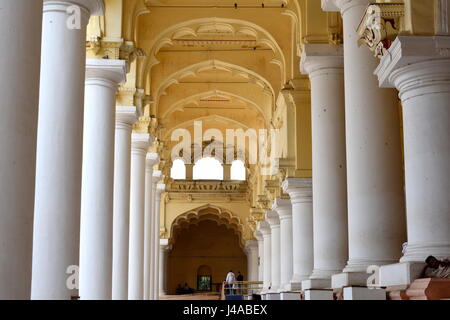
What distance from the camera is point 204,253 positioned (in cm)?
4716

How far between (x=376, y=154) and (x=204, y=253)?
38001 millimetres

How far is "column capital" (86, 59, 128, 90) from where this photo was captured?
43.8ft

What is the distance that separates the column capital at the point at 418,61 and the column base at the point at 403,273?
1826 mm

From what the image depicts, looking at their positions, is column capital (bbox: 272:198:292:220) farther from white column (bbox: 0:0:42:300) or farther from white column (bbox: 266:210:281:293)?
white column (bbox: 0:0:42:300)

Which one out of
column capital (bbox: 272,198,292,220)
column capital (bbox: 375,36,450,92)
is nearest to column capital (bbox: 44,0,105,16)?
column capital (bbox: 375,36,450,92)

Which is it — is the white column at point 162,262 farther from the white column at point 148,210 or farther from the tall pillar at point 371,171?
the tall pillar at point 371,171

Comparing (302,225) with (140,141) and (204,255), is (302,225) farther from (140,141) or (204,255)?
(204,255)

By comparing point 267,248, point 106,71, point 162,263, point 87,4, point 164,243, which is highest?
point 106,71

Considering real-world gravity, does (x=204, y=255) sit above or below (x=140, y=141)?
below

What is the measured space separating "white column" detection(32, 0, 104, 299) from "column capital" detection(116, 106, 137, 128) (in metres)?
6.93

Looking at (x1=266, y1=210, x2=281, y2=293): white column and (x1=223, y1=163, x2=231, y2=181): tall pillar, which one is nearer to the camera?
(x1=266, y1=210, x2=281, y2=293): white column

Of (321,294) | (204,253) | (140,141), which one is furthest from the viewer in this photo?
(204,253)

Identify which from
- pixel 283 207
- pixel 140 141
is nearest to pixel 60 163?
pixel 140 141
